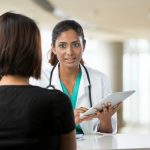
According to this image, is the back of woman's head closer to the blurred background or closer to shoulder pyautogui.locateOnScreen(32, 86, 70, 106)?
shoulder pyautogui.locateOnScreen(32, 86, 70, 106)

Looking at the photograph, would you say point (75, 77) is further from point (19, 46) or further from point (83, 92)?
point (19, 46)

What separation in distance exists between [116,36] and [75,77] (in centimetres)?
839

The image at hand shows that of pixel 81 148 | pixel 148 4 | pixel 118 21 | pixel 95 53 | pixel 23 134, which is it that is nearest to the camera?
pixel 23 134

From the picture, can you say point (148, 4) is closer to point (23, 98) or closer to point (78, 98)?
point (78, 98)

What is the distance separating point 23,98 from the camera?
1.28 metres

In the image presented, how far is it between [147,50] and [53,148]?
36.2 feet

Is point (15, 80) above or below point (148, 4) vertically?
below

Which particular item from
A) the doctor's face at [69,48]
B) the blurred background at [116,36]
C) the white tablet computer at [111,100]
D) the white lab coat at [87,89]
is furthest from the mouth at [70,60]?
the blurred background at [116,36]

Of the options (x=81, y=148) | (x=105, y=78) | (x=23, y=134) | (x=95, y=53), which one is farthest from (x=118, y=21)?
(x=23, y=134)

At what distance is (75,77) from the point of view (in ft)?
7.91

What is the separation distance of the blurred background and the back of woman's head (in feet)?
15.6

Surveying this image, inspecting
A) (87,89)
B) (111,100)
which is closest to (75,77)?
(87,89)

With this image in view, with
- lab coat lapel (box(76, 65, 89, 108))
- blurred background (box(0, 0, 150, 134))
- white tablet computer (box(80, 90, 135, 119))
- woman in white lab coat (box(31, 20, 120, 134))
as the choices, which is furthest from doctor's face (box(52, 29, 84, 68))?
blurred background (box(0, 0, 150, 134))

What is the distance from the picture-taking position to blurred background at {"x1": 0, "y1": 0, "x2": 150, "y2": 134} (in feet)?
21.5
